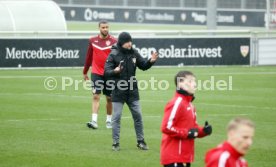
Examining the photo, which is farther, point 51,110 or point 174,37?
point 174,37

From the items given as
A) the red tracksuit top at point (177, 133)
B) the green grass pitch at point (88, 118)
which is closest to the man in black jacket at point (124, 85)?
the green grass pitch at point (88, 118)

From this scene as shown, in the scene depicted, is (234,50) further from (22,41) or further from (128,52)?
(128,52)

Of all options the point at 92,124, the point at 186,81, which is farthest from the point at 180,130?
the point at 92,124

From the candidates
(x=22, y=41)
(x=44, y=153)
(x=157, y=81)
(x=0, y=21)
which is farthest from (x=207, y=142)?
(x=0, y=21)

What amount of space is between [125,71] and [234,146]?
300 inches

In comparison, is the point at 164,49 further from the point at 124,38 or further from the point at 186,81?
the point at 186,81

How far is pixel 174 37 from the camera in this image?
33562mm

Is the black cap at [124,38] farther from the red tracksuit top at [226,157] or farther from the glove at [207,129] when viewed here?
the red tracksuit top at [226,157]

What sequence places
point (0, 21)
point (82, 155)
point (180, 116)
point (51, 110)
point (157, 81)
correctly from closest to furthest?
1. point (180, 116)
2. point (82, 155)
3. point (51, 110)
4. point (157, 81)
5. point (0, 21)

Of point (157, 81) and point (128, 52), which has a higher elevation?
point (128, 52)

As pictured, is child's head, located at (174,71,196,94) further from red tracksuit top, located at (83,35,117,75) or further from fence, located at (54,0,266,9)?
fence, located at (54,0,266,9)

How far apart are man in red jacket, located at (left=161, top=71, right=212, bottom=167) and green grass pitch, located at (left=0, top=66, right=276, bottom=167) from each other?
3.65m

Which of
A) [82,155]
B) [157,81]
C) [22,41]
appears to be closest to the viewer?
[82,155]

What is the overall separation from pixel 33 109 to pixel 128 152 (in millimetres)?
6903
